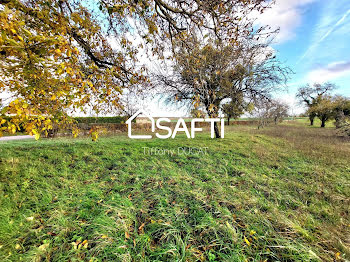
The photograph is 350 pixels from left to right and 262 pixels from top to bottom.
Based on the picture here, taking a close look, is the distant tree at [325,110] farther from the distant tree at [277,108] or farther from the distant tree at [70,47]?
the distant tree at [70,47]

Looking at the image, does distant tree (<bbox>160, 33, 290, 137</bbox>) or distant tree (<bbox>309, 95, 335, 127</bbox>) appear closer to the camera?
distant tree (<bbox>160, 33, 290, 137</bbox>)

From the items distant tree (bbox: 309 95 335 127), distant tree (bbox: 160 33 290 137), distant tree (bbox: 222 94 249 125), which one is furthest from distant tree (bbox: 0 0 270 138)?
distant tree (bbox: 309 95 335 127)

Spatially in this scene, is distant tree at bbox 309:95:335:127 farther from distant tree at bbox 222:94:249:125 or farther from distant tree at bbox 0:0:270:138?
distant tree at bbox 0:0:270:138

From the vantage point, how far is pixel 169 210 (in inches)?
103

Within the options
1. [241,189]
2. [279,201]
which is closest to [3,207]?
[241,189]

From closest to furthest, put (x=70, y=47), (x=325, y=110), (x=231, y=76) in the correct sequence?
(x=70, y=47), (x=231, y=76), (x=325, y=110)

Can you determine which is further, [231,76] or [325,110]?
[325,110]

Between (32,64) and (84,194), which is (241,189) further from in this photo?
(32,64)

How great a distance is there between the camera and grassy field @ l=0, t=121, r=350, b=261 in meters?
1.89

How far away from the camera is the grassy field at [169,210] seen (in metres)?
1.89

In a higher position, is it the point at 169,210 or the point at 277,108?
the point at 277,108

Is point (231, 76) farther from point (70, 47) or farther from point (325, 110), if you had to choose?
point (325, 110)

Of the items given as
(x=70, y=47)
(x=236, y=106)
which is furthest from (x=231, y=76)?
(x=70, y=47)

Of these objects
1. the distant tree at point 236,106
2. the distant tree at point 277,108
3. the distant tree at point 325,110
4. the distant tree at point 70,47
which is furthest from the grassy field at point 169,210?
the distant tree at point 325,110
